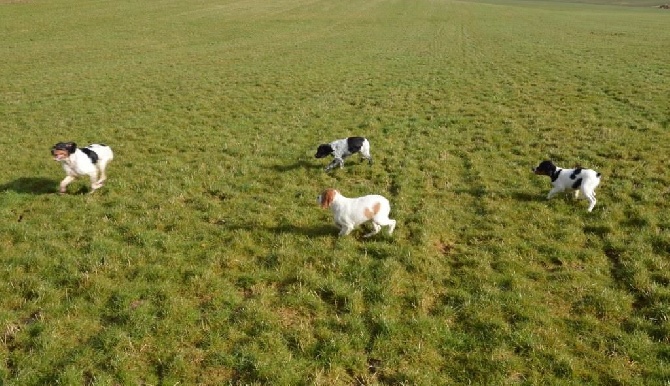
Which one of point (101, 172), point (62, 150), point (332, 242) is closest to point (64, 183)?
point (62, 150)

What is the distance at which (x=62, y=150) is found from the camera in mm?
11484

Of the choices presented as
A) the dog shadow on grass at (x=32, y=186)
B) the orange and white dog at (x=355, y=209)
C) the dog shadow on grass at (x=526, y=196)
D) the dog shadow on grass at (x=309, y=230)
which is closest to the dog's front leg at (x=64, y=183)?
the dog shadow on grass at (x=32, y=186)

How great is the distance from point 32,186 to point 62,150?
2443mm

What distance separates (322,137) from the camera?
17422 millimetres

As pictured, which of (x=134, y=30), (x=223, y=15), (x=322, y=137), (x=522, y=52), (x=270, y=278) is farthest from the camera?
(x=223, y=15)

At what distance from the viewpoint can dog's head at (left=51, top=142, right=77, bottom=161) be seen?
11391mm

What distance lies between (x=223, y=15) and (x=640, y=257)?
64032 millimetres

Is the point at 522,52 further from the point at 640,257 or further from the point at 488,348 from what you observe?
the point at 488,348

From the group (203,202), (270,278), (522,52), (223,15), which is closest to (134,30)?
(223,15)

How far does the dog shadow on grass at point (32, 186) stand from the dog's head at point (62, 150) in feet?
5.36

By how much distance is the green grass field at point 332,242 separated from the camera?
6828mm

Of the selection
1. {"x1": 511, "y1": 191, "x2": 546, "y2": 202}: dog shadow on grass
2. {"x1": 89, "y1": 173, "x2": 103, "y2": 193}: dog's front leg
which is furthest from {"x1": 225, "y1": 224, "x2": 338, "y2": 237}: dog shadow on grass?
{"x1": 511, "y1": 191, "x2": 546, "y2": 202}: dog shadow on grass

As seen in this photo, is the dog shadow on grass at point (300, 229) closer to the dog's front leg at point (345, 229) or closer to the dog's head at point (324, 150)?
the dog's front leg at point (345, 229)

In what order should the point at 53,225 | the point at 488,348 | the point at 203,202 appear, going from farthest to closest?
the point at 203,202 → the point at 53,225 → the point at 488,348
